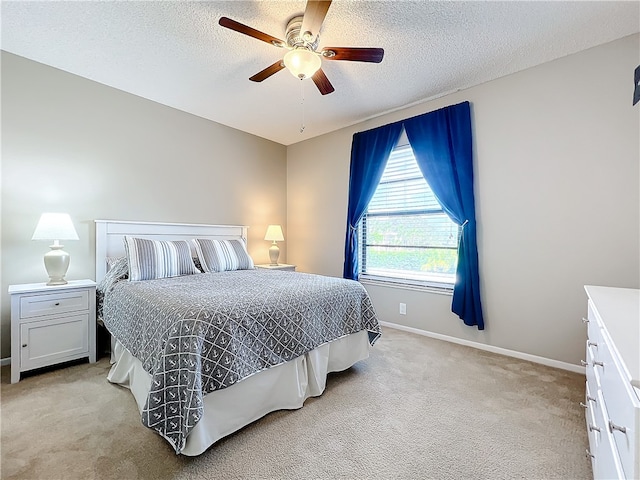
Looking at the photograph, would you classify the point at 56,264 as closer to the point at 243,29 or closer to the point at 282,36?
the point at 243,29

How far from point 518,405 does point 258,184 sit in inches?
151

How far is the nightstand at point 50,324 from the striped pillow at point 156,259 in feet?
1.43

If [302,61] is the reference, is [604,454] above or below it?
below

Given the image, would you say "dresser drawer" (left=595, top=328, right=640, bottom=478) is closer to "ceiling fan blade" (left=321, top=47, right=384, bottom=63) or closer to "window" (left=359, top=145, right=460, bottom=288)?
"ceiling fan blade" (left=321, top=47, right=384, bottom=63)

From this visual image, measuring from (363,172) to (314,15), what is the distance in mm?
2215

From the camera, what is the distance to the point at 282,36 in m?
2.23

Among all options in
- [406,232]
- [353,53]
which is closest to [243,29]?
[353,53]

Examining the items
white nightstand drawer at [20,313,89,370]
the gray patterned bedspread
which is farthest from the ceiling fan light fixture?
white nightstand drawer at [20,313,89,370]

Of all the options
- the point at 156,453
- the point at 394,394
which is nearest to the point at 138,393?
the point at 156,453

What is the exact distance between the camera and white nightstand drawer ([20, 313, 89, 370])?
2.22m

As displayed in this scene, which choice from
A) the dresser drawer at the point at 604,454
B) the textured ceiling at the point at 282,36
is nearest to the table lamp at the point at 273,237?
the textured ceiling at the point at 282,36

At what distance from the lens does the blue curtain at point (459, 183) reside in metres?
2.89

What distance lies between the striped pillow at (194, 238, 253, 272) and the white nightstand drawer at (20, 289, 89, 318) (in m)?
1.01

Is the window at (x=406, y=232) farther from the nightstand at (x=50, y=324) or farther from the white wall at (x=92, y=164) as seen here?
the nightstand at (x=50, y=324)
